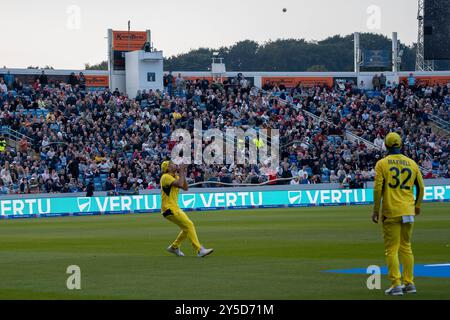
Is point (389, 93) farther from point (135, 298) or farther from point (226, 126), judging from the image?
point (135, 298)

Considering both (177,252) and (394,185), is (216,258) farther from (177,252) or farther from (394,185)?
(394,185)

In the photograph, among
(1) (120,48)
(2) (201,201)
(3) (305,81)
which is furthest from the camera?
(3) (305,81)

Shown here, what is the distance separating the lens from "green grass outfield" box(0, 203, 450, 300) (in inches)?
614

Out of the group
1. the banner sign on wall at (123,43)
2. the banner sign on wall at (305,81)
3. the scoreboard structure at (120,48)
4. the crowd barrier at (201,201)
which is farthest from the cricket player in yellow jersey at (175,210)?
the banner sign on wall at (305,81)

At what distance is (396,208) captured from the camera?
1483cm

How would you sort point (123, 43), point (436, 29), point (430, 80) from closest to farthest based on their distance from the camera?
1. point (436, 29)
2. point (123, 43)
3. point (430, 80)

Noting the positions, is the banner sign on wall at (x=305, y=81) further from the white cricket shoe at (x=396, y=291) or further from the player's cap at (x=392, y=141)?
the white cricket shoe at (x=396, y=291)

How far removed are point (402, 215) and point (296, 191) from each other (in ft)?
114

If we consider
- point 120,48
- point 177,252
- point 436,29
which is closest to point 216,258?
point 177,252

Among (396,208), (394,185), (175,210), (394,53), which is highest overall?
(394,53)

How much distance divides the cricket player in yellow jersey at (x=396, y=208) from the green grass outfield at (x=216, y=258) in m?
0.44

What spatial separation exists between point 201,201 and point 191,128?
9.29m

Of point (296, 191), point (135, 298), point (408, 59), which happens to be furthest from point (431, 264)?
point (408, 59)
